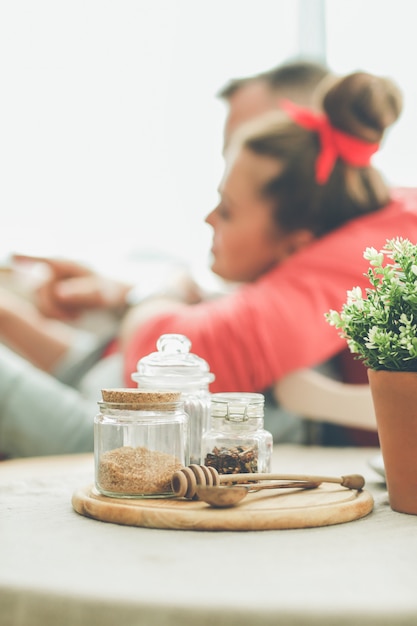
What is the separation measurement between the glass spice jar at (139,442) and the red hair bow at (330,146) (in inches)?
36.1

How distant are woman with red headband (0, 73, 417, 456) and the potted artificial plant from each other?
65cm

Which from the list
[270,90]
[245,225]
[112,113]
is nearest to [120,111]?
[112,113]

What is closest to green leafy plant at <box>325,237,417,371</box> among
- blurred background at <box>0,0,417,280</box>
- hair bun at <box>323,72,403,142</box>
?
hair bun at <box>323,72,403,142</box>

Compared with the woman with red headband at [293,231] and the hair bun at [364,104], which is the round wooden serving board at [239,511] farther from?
the hair bun at [364,104]

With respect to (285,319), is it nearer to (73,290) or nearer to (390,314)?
(390,314)

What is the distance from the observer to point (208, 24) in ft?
8.02

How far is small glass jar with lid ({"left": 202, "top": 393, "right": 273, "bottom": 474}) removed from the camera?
2.38 feet

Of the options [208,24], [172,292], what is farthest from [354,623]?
[208,24]

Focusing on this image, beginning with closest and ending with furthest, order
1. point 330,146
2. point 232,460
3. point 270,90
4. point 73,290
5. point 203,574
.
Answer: point 203,574
point 232,460
point 330,146
point 270,90
point 73,290

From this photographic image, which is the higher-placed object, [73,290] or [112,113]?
[112,113]

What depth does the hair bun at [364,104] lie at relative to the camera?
4.52 feet

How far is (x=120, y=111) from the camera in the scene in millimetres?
2438

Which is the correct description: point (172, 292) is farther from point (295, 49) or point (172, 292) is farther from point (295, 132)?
point (295, 49)

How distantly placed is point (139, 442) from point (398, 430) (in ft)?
0.75
